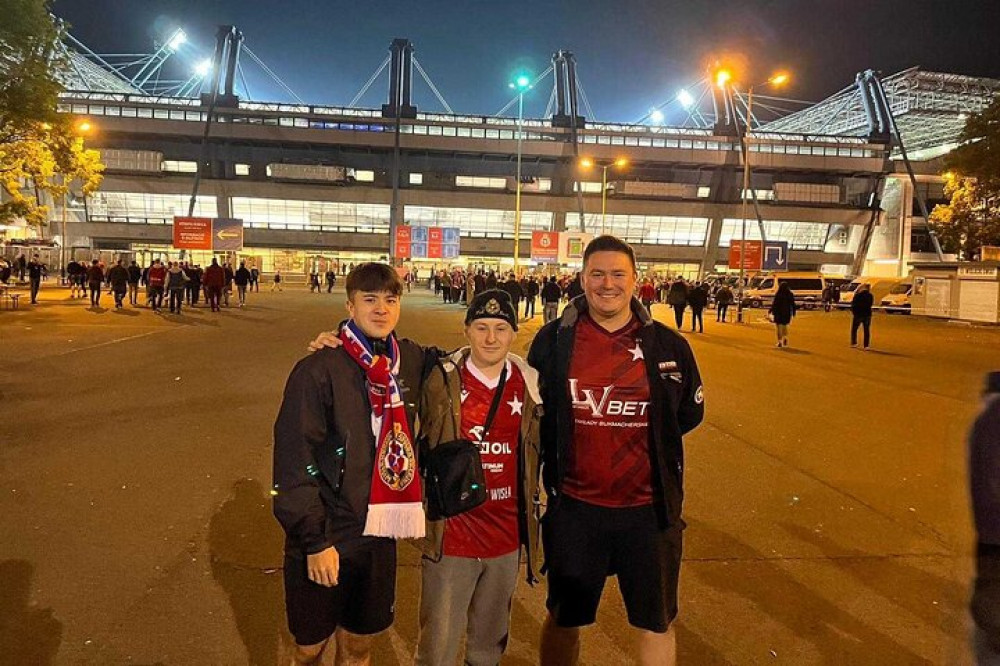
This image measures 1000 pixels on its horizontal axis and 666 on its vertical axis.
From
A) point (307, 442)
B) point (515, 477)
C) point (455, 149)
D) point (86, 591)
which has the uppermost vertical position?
point (455, 149)

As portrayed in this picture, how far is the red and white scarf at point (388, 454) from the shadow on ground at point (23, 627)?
1852 mm

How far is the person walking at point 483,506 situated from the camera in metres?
2.54

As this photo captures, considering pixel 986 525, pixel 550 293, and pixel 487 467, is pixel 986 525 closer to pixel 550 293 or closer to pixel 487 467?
pixel 487 467

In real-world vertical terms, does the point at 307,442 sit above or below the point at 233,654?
above

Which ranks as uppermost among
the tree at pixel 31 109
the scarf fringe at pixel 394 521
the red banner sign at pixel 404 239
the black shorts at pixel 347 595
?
the tree at pixel 31 109

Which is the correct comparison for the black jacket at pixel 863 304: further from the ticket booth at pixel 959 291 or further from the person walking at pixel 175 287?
the person walking at pixel 175 287

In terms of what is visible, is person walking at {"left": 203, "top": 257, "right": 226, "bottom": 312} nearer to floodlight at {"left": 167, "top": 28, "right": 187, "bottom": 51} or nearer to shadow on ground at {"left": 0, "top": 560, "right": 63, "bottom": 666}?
shadow on ground at {"left": 0, "top": 560, "right": 63, "bottom": 666}

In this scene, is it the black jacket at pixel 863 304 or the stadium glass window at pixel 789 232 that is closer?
the black jacket at pixel 863 304

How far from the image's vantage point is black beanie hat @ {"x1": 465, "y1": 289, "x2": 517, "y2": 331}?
2.73 m

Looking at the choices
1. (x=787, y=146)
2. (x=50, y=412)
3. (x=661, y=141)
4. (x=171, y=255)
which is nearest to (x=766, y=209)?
(x=787, y=146)

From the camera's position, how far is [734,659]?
3.16 metres

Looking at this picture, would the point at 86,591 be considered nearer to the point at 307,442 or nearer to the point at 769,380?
the point at 307,442

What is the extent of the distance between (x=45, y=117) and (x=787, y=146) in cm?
6688

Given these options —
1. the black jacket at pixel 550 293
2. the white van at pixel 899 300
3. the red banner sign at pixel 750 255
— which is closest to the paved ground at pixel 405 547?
the black jacket at pixel 550 293
